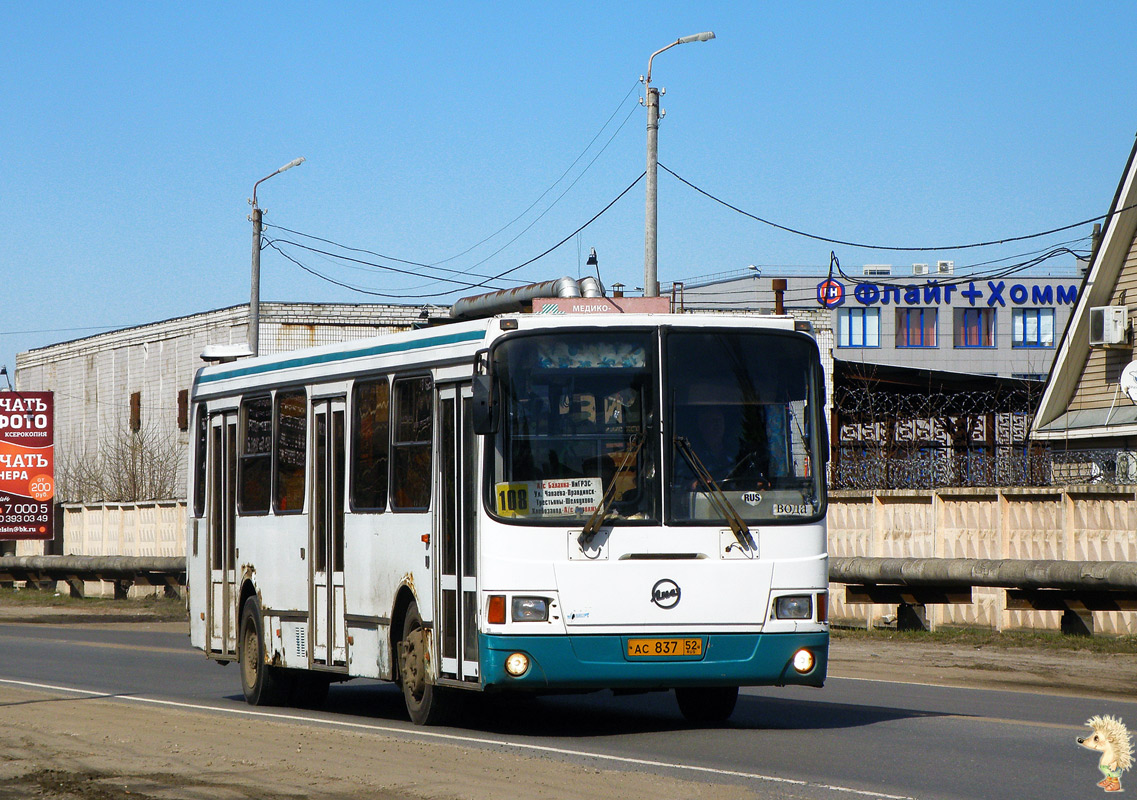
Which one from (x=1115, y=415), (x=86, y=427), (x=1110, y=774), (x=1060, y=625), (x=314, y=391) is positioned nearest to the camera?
(x=1110, y=774)

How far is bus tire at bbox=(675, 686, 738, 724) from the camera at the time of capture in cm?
1261

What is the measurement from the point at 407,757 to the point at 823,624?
3.07 m

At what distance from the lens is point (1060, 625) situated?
21.5m

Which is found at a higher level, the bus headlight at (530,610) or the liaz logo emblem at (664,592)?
the liaz logo emblem at (664,592)

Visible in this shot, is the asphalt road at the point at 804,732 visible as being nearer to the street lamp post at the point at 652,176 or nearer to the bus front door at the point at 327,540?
the bus front door at the point at 327,540

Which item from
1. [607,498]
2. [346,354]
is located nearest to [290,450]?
[346,354]

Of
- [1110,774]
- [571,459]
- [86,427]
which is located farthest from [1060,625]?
[86,427]

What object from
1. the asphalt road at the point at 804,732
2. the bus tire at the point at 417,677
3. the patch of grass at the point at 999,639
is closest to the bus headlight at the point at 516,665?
the asphalt road at the point at 804,732

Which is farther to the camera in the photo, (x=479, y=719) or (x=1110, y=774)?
(x=479, y=719)

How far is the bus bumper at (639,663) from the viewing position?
36.5 feet

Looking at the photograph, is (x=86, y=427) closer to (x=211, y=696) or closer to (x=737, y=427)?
(x=211, y=696)

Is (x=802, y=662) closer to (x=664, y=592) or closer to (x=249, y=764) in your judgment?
(x=664, y=592)

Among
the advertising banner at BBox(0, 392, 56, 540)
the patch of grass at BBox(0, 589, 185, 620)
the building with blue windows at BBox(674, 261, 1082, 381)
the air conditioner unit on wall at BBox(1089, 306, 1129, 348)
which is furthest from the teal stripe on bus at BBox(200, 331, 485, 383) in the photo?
the building with blue windows at BBox(674, 261, 1082, 381)

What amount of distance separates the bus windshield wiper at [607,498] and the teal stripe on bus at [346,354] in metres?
1.29
